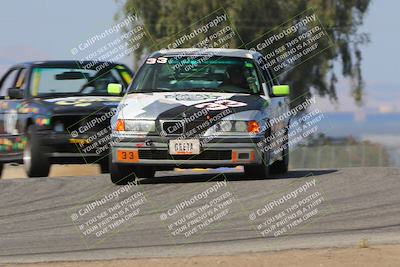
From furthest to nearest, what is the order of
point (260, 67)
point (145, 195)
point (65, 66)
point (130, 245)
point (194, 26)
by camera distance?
point (194, 26), point (65, 66), point (260, 67), point (145, 195), point (130, 245)

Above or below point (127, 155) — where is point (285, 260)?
above

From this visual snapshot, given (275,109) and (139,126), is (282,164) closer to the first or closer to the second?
(275,109)

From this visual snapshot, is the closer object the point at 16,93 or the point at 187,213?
the point at 187,213

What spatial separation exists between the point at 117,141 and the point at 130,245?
11.6 ft

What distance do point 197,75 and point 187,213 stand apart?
318 centimetres

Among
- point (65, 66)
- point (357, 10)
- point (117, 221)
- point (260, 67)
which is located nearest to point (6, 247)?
point (117, 221)

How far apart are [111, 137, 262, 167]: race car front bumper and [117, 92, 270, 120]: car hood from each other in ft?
1.01

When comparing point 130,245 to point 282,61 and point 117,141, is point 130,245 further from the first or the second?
point 282,61

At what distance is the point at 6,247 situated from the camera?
364 inches

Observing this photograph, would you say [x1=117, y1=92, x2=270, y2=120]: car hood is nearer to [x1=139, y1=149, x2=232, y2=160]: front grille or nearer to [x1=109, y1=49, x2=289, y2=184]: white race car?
[x1=109, y1=49, x2=289, y2=184]: white race car

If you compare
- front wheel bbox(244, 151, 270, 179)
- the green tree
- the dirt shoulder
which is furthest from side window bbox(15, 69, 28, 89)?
the green tree

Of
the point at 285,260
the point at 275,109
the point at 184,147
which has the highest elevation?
the point at 285,260

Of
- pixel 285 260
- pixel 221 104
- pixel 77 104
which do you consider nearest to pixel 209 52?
pixel 221 104

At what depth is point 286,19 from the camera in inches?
1780
